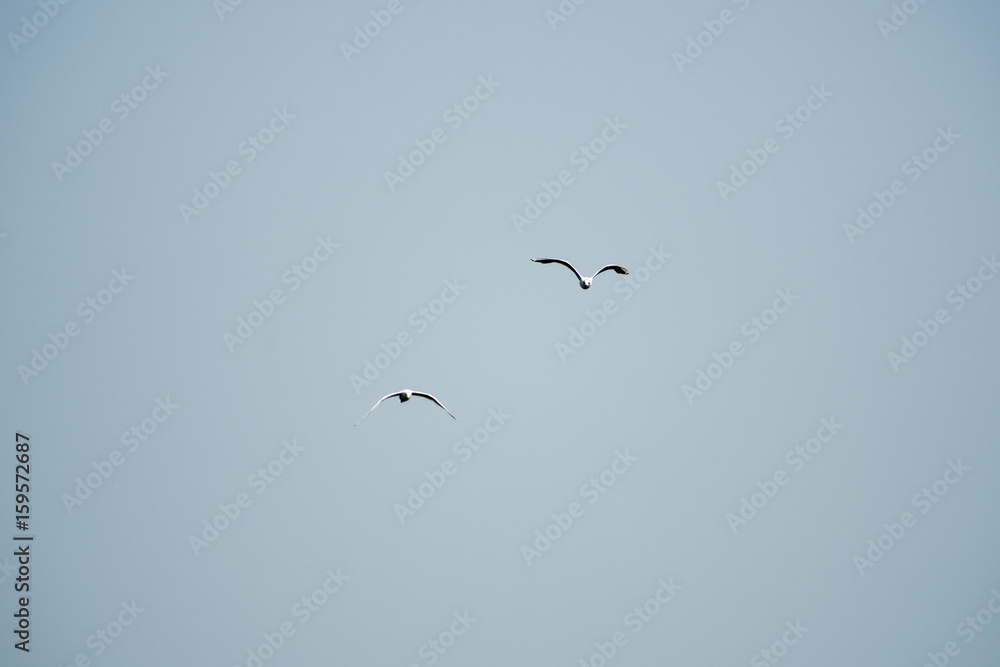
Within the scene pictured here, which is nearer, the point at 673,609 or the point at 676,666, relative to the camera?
the point at 676,666

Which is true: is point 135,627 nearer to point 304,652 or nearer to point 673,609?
point 304,652

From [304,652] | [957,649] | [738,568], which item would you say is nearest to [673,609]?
[738,568]

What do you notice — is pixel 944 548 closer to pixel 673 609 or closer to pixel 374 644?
pixel 673 609

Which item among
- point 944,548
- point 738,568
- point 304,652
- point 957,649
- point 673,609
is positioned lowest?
point 304,652

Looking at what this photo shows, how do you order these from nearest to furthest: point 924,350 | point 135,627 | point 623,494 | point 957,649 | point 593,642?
point 135,627 < point 593,642 < point 957,649 < point 623,494 < point 924,350

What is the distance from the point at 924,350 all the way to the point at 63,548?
97566 mm

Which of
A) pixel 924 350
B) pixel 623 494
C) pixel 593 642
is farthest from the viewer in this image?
pixel 924 350

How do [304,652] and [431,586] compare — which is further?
[431,586]

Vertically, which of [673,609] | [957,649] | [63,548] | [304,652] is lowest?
[63,548]

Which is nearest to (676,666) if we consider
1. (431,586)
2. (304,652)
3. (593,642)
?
(593,642)

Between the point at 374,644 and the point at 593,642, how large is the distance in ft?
63.6

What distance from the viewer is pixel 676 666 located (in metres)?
97.9

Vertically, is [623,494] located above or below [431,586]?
above

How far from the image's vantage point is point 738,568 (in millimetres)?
106250
